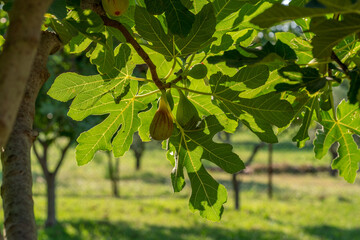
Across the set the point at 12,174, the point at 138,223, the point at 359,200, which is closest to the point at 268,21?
the point at 12,174

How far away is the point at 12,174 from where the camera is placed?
0.71 m

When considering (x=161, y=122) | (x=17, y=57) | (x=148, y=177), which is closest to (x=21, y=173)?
(x=161, y=122)

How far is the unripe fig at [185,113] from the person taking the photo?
923mm

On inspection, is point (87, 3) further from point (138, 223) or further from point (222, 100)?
point (138, 223)

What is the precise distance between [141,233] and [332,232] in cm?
309

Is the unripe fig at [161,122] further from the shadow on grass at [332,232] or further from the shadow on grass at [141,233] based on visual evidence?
the shadow on grass at [332,232]

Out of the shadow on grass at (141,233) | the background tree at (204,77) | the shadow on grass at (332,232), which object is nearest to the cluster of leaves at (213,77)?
the background tree at (204,77)

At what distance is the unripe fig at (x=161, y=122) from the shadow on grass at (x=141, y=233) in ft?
18.8

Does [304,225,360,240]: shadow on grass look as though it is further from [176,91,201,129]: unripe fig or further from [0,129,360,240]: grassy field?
[176,91,201,129]: unripe fig

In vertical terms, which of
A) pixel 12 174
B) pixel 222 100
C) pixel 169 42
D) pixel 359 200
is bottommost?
pixel 359 200

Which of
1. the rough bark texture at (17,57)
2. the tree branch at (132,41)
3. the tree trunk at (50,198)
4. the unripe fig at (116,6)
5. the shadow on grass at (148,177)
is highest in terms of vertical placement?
the unripe fig at (116,6)

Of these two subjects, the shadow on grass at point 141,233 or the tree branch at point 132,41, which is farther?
the shadow on grass at point 141,233

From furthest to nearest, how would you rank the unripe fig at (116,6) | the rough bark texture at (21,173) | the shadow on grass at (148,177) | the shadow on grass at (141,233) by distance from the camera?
the shadow on grass at (148,177), the shadow on grass at (141,233), the unripe fig at (116,6), the rough bark texture at (21,173)

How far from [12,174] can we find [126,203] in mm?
9128
